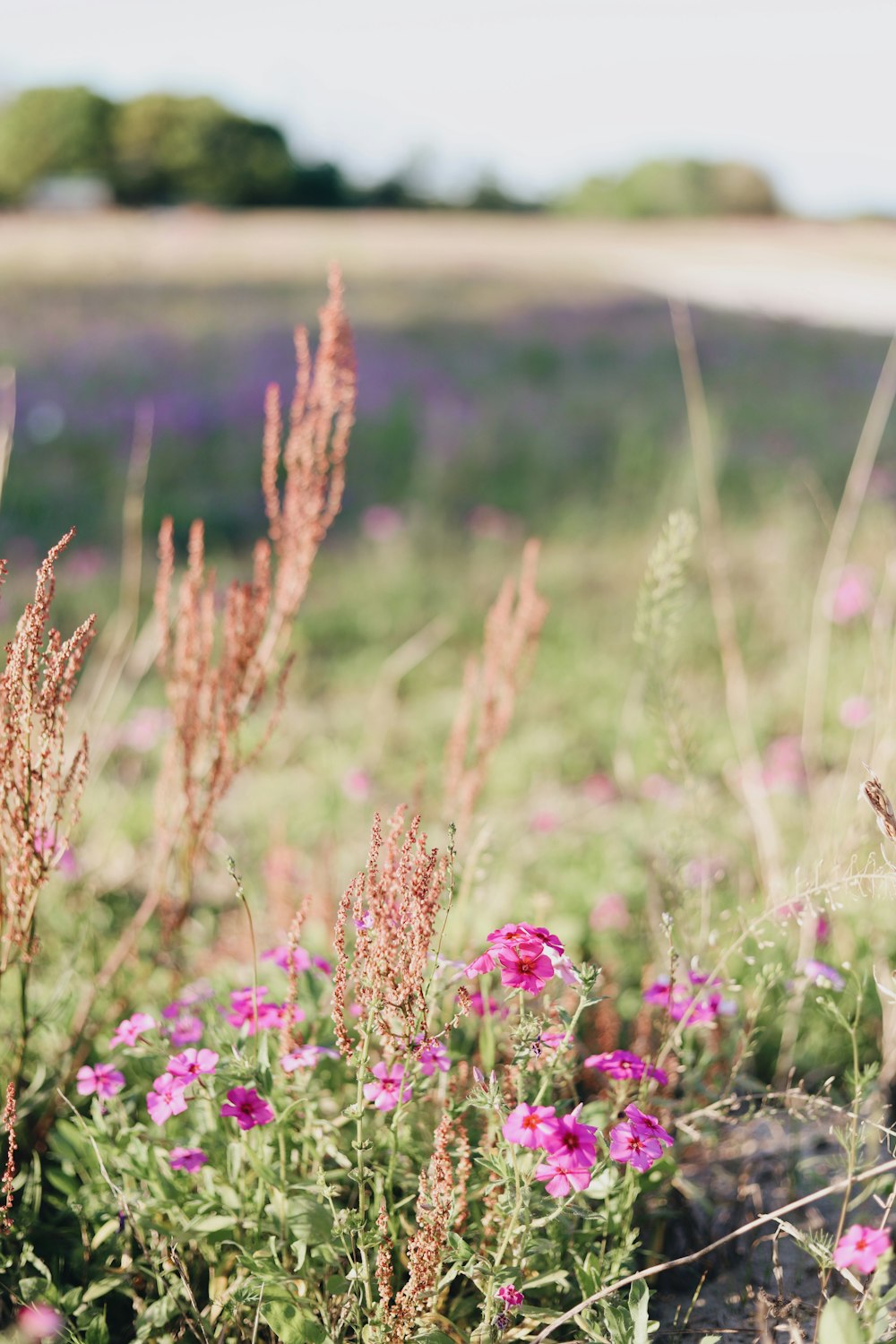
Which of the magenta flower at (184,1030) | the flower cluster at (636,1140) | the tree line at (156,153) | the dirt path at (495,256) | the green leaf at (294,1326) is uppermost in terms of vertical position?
the tree line at (156,153)

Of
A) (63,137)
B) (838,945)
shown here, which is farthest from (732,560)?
(63,137)

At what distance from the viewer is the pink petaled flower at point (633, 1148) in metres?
1.29


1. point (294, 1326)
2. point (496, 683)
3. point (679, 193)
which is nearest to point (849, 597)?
point (496, 683)

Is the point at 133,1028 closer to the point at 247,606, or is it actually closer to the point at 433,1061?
the point at 433,1061

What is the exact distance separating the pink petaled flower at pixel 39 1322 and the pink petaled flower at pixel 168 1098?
248 millimetres

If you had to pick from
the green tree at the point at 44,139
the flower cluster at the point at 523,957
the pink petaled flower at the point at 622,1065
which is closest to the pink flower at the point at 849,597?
the pink petaled flower at the point at 622,1065

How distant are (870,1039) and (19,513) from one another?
18.1 feet

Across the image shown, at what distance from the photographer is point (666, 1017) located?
1.57 metres

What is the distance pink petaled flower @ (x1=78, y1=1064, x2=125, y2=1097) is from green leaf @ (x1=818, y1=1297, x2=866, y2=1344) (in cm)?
97

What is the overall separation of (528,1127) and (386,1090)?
0.21 m

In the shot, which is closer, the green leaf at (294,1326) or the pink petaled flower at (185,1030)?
the green leaf at (294,1326)

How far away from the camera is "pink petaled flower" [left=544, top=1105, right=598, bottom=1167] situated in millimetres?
1238

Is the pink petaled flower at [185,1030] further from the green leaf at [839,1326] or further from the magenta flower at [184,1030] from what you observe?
the green leaf at [839,1326]

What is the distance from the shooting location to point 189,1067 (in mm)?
1460
